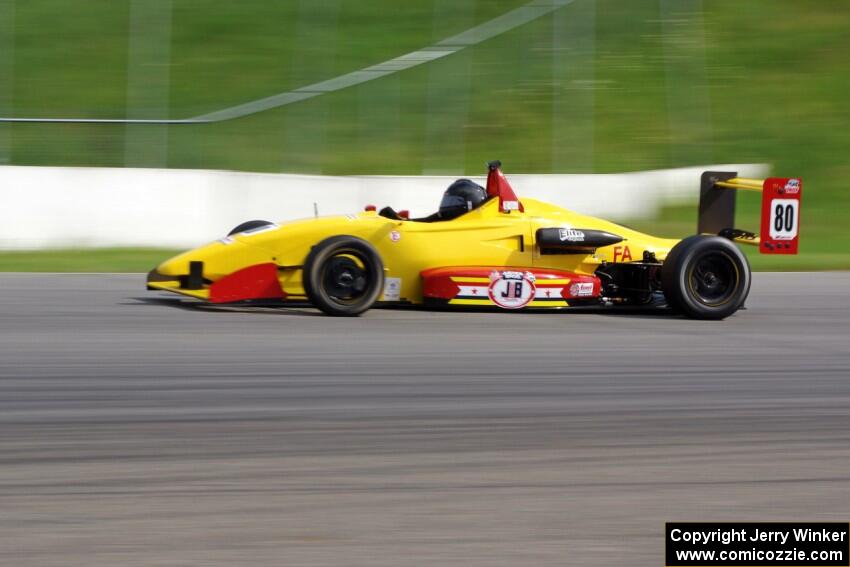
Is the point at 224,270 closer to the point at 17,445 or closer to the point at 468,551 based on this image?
the point at 17,445

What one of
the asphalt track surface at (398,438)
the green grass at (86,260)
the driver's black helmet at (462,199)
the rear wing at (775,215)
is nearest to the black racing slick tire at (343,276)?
the asphalt track surface at (398,438)

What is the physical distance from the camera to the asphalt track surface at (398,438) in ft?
13.4

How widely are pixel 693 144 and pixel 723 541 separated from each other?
17.5 metres

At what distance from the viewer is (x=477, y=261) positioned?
364 inches

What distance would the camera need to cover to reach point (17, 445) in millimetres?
5082

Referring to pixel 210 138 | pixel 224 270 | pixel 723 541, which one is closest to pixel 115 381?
pixel 224 270

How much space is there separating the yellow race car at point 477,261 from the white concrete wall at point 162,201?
14.3ft

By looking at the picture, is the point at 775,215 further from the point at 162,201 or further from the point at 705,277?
the point at 162,201

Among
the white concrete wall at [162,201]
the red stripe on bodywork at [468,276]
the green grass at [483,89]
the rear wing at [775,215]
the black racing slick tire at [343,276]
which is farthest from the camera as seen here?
the green grass at [483,89]

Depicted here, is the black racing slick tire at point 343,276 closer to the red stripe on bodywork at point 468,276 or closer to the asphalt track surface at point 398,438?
the asphalt track surface at point 398,438

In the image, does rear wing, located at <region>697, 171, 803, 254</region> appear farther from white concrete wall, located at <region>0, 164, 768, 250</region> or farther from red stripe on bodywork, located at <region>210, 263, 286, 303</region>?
white concrete wall, located at <region>0, 164, 768, 250</region>

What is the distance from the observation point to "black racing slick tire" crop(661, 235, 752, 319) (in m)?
9.16

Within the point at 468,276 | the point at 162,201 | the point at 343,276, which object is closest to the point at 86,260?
the point at 162,201

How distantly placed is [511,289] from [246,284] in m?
A: 2.03
